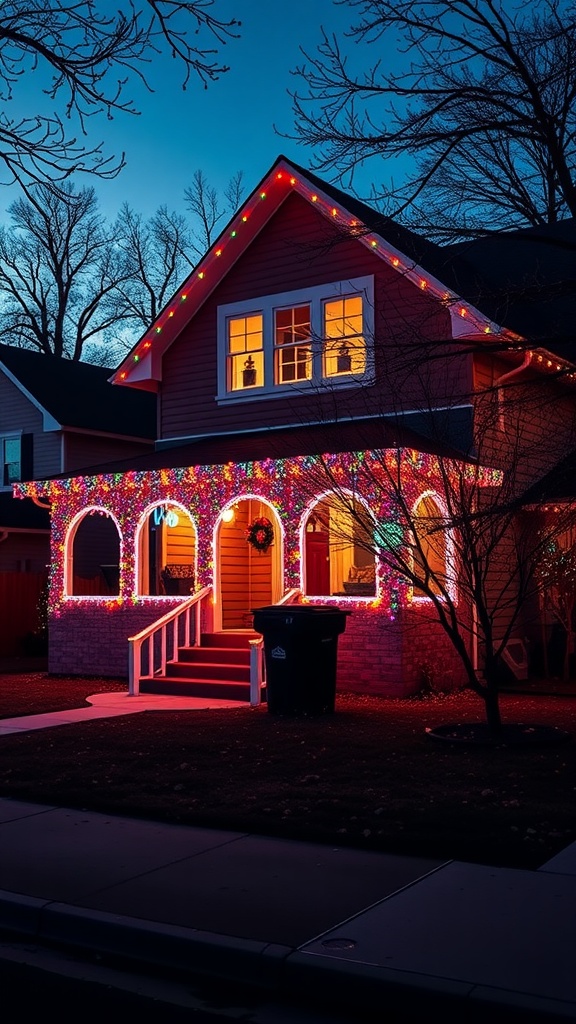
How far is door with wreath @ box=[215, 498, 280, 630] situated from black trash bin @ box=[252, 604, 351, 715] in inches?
205

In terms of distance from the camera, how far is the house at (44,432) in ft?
85.6

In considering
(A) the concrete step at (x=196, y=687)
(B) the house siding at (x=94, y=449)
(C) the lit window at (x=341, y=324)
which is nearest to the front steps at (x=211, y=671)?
(A) the concrete step at (x=196, y=687)

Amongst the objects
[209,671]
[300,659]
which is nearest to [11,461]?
[209,671]

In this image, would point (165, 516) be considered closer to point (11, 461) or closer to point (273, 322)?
point (273, 322)

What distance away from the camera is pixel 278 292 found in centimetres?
1789

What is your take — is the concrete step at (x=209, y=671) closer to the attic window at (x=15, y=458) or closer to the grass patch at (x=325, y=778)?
the grass patch at (x=325, y=778)

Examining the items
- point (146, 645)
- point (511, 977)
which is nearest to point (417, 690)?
point (146, 645)

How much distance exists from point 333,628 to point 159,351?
8654 millimetres

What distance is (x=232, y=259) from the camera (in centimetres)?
1845

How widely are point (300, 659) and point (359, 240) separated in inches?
300

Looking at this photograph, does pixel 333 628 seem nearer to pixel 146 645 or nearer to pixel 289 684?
pixel 289 684

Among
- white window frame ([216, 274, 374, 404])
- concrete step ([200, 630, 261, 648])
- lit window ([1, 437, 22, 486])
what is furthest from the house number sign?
lit window ([1, 437, 22, 486])

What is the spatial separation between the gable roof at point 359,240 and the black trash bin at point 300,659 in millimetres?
4798

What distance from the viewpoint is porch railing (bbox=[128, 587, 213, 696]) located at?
14.8 m
